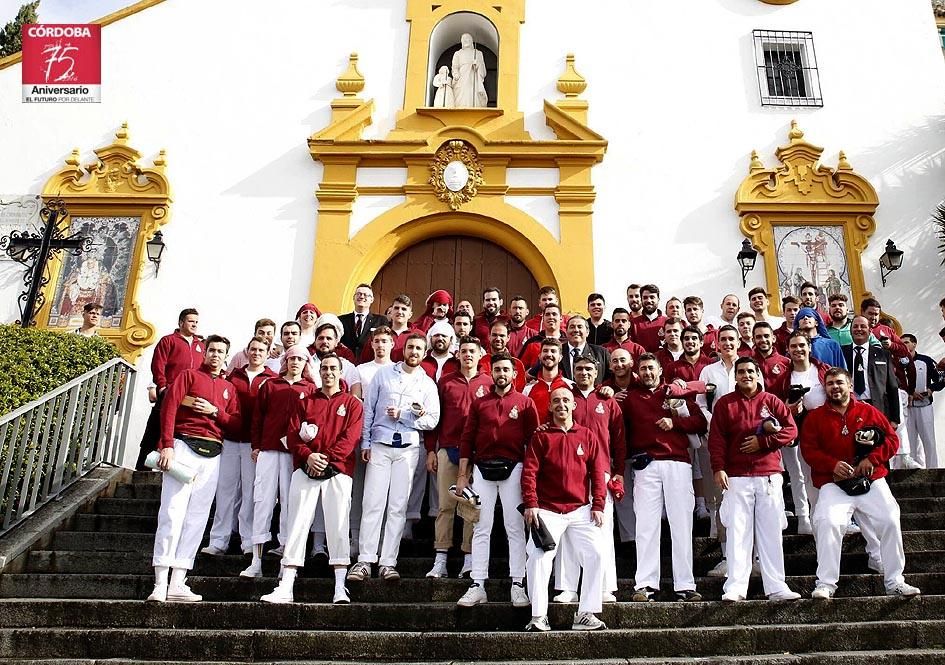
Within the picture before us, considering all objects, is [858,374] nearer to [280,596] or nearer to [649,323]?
[649,323]

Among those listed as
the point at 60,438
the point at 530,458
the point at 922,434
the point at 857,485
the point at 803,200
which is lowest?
the point at 857,485

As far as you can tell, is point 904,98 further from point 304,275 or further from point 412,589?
point 412,589

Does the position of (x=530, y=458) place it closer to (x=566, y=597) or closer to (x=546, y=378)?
(x=566, y=597)

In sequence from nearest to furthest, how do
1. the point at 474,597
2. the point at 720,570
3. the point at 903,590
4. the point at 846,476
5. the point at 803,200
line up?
the point at 474,597 → the point at 903,590 → the point at 846,476 → the point at 720,570 → the point at 803,200

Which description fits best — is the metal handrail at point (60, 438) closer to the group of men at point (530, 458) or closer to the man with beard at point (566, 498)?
the group of men at point (530, 458)

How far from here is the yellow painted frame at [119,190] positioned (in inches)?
389

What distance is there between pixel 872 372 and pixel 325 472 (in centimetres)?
501

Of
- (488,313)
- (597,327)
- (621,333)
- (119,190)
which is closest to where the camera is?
(621,333)

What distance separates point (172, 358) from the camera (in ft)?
21.6

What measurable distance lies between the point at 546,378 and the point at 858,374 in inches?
124

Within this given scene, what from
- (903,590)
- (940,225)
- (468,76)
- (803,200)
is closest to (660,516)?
(903,590)

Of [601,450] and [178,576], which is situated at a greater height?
[601,450]

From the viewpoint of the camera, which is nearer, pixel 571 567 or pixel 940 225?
pixel 571 567

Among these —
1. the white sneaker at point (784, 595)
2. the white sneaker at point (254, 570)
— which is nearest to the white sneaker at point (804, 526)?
the white sneaker at point (784, 595)
